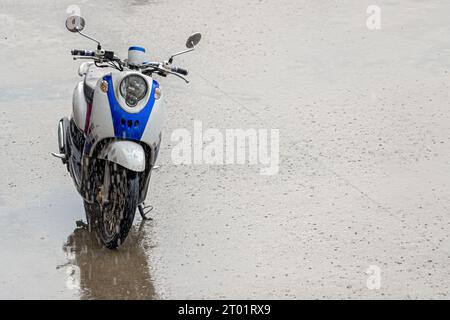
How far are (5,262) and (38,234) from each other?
22.1 inches

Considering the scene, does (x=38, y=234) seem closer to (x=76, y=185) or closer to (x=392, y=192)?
(x=76, y=185)

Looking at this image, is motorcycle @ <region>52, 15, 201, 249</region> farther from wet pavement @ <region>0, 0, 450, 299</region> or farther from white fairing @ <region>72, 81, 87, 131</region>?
wet pavement @ <region>0, 0, 450, 299</region>

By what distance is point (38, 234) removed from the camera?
8.86m

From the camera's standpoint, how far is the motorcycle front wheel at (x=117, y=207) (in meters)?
8.20

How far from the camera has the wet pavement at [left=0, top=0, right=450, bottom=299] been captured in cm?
820

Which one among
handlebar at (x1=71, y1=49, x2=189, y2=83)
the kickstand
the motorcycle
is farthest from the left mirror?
the kickstand

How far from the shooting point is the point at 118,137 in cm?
830

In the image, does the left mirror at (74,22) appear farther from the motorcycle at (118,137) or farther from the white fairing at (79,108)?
the white fairing at (79,108)

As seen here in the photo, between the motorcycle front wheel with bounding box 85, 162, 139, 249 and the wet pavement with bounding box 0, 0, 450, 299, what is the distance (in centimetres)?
16

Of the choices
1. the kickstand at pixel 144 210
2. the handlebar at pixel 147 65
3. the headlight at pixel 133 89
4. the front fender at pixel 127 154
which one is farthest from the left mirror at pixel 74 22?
the kickstand at pixel 144 210

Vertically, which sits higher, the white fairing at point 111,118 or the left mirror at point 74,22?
the left mirror at point 74,22

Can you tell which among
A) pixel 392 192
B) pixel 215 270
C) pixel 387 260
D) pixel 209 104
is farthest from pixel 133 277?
pixel 209 104

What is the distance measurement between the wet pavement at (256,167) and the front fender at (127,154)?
2.42 feet

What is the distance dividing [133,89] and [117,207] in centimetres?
83
